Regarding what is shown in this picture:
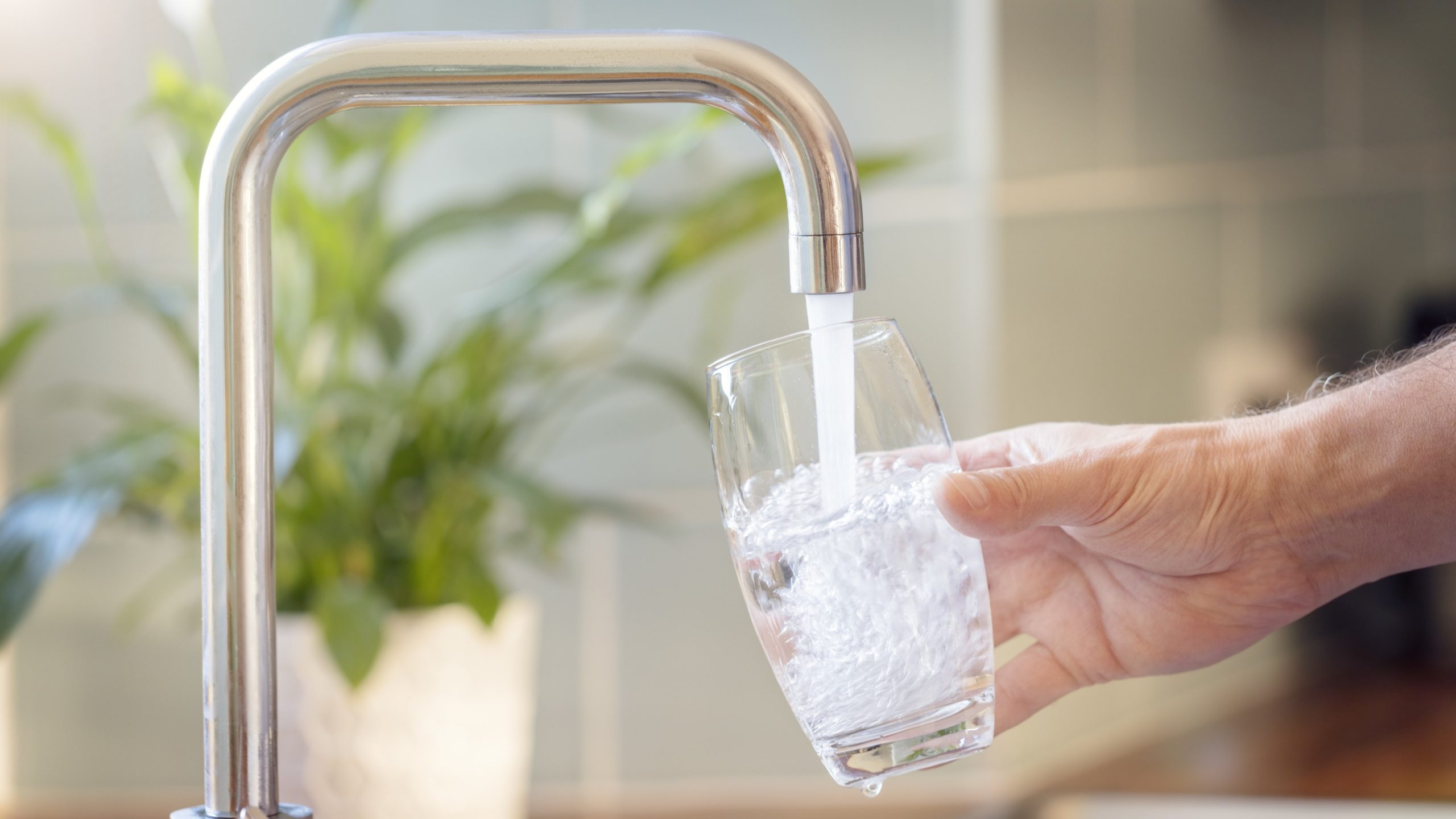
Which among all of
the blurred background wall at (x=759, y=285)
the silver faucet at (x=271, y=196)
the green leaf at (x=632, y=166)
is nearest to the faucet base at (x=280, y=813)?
the silver faucet at (x=271, y=196)

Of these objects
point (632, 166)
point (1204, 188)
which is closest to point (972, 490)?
point (632, 166)

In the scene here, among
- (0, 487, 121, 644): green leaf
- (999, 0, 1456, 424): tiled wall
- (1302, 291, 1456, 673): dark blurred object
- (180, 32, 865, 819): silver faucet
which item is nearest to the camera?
(180, 32, 865, 819): silver faucet

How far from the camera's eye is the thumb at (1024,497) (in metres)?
0.54

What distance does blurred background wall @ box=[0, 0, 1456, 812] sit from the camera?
4.83ft

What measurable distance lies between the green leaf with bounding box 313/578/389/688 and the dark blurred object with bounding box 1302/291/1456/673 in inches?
45.6

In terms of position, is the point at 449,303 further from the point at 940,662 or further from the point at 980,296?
the point at 940,662

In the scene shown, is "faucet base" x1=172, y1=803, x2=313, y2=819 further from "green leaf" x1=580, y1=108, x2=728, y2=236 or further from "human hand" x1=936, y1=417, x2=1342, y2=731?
"green leaf" x1=580, y1=108, x2=728, y2=236

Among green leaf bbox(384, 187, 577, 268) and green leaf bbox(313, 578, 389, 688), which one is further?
green leaf bbox(384, 187, 577, 268)

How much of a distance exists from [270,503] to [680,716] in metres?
1.10

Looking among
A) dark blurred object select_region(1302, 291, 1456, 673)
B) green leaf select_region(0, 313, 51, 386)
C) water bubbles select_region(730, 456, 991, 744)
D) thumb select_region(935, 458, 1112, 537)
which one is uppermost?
green leaf select_region(0, 313, 51, 386)

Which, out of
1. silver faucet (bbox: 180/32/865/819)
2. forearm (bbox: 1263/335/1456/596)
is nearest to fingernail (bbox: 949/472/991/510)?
silver faucet (bbox: 180/32/865/819)

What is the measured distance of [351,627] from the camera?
1026 mm

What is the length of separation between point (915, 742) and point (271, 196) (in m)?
0.35

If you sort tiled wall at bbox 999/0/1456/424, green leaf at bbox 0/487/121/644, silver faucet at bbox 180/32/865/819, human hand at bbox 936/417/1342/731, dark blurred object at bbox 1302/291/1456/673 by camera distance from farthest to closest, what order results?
dark blurred object at bbox 1302/291/1456/673 → tiled wall at bbox 999/0/1456/424 → green leaf at bbox 0/487/121/644 → human hand at bbox 936/417/1342/731 → silver faucet at bbox 180/32/865/819
